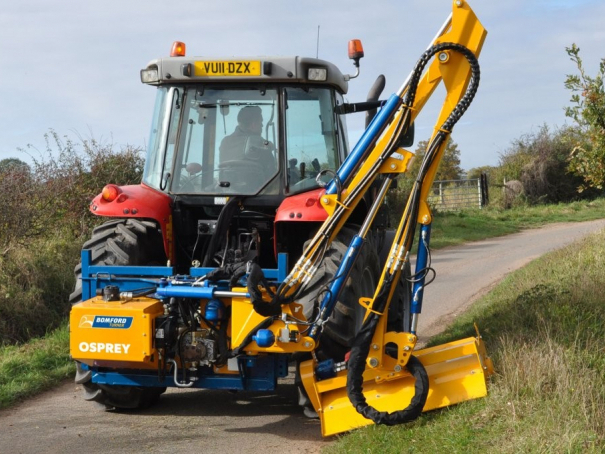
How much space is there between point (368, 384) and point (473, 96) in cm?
204

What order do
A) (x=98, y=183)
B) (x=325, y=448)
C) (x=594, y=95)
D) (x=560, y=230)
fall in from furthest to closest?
1. (x=560, y=230)
2. (x=98, y=183)
3. (x=594, y=95)
4. (x=325, y=448)

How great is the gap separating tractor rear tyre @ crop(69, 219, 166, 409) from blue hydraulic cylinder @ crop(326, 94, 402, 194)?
160 cm

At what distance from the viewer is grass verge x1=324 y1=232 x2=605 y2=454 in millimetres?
4355

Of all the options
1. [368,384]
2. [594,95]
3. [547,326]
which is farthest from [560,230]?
[368,384]

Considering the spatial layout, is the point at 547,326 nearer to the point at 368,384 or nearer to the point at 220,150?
the point at 368,384

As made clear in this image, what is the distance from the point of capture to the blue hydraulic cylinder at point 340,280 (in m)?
5.30

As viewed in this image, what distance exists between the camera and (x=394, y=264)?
5395 millimetres

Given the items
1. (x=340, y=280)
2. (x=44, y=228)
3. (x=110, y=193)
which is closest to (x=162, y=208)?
(x=110, y=193)

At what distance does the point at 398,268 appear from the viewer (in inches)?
212

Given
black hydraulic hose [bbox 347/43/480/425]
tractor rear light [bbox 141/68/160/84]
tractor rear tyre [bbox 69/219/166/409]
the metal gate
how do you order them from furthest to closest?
the metal gate, tractor rear light [bbox 141/68/160/84], tractor rear tyre [bbox 69/219/166/409], black hydraulic hose [bbox 347/43/480/425]

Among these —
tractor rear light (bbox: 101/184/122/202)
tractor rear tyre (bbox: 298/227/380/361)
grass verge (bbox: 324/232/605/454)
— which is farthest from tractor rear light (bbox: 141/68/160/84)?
grass verge (bbox: 324/232/605/454)

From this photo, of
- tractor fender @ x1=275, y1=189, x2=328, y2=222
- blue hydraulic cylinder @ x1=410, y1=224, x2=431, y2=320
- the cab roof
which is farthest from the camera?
the cab roof

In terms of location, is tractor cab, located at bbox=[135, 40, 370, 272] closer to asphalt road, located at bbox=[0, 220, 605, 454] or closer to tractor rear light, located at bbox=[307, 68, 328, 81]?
tractor rear light, located at bbox=[307, 68, 328, 81]

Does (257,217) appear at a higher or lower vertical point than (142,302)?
higher
